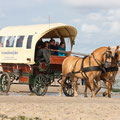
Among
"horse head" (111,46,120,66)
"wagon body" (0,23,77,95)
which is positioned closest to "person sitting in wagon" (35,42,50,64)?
"wagon body" (0,23,77,95)

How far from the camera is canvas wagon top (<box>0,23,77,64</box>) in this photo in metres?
17.7

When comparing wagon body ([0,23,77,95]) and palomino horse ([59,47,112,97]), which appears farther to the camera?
wagon body ([0,23,77,95])

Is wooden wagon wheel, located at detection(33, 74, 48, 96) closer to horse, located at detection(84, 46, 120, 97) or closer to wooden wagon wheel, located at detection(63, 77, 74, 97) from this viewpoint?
wooden wagon wheel, located at detection(63, 77, 74, 97)

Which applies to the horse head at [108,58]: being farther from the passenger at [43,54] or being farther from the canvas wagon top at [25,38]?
the canvas wagon top at [25,38]

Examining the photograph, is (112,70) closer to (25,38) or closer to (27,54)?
(27,54)

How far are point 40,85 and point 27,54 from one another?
147cm

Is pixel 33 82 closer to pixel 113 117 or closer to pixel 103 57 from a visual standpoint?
pixel 103 57

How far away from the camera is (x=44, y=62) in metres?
17.8

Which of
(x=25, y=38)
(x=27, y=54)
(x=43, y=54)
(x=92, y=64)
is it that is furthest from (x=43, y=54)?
(x=92, y=64)

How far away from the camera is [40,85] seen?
1803 centimetres

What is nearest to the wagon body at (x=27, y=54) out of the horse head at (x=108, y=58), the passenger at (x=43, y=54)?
the passenger at (x=43, y=54)

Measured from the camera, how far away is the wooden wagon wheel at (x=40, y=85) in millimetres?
17875

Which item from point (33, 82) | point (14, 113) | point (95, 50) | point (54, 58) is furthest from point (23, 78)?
point (14, 113)

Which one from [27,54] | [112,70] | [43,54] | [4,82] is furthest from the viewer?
[4,82]
